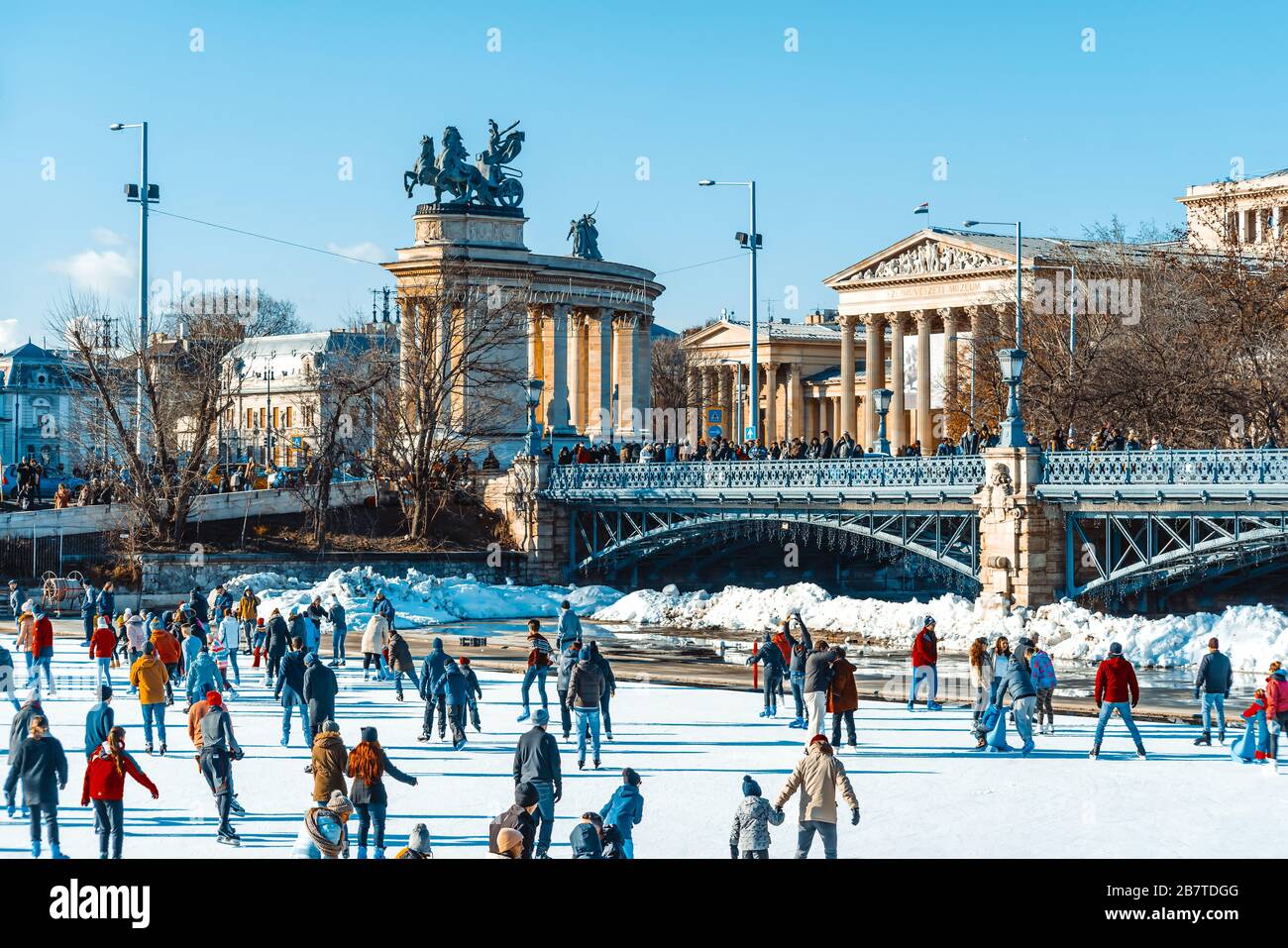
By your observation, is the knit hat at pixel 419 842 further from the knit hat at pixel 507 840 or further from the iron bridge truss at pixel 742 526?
the iron bridge truss at pixel 742 526

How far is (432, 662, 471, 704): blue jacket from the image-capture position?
2427 centimetres

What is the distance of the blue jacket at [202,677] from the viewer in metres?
23.2

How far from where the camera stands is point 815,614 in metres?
47.3

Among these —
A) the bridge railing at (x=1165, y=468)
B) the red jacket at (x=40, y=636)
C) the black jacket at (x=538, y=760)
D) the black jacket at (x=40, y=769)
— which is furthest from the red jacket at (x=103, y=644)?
the bridge railing at (x=1165, y=468)

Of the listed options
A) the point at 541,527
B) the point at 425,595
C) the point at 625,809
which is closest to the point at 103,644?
the point at 625,809

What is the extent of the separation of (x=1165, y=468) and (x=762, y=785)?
19005mm

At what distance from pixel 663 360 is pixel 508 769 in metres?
117

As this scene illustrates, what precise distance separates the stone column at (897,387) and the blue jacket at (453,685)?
7018 centimetres

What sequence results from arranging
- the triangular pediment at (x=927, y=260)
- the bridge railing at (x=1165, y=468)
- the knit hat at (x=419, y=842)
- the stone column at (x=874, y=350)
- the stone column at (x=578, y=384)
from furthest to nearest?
1. the stone column at (x=874, y=350)
2. the triangular pediment at (x=927, y=260)
3. the stone column at (x=578, y=384)
4. the bridge railing at (x=1165, y=468)
5. the knit hat at (x=419, y=842)

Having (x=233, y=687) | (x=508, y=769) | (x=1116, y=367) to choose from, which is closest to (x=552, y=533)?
(x=1116, y=367)

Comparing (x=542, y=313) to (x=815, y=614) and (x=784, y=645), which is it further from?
(x=784, y=645)

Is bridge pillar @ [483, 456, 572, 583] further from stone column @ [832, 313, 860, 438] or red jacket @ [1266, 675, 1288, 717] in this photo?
stone column @ [832, 313, 860, 438]

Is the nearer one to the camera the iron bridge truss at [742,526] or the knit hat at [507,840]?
the knit hat at [507,840]
